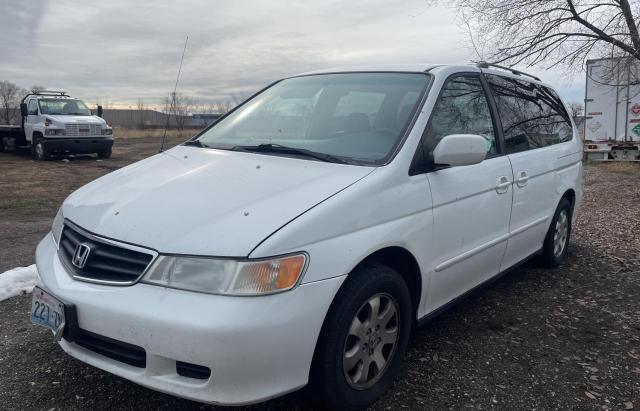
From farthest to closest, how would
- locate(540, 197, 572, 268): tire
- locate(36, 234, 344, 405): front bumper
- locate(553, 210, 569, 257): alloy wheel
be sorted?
locate(553, 210, 569, 257): alloy wheel, locate(540, 197, 572, 268): tire, locate(36, 234, 344, 405): front bumper

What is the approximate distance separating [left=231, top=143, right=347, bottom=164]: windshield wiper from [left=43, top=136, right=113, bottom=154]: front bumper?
50.1 ft

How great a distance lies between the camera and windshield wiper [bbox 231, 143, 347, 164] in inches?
118

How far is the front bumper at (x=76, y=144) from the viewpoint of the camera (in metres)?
16.7

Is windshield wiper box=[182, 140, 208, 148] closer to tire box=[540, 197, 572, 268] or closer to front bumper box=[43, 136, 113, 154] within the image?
tire box=[540, 197, 572, 268]

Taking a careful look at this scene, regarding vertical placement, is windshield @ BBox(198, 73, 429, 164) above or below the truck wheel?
above

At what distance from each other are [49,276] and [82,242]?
0.27 metres

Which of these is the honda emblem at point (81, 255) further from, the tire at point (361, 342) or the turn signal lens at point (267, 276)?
the tire at point (361, 342)

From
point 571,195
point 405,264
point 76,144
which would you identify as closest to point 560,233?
point 571,195

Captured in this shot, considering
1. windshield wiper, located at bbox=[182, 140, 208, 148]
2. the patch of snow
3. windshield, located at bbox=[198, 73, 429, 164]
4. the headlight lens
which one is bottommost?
the patch of snow

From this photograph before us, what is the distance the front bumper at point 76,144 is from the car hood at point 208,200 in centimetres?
1512

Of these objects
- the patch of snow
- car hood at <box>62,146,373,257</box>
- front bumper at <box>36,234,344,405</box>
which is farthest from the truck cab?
front bumper at <box>36,234,344,405</box>

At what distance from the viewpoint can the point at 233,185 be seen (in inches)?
108

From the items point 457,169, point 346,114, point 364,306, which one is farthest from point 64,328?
point 457,169

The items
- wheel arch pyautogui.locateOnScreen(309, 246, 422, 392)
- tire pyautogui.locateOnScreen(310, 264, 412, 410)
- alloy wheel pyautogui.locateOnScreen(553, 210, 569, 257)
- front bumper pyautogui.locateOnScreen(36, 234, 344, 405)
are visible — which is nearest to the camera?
front bumper pyautogui.locateOnScreen(36, 234, 344, 405)
